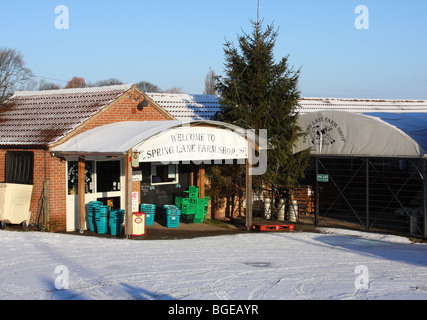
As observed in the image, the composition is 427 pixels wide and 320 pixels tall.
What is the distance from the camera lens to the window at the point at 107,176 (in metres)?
16.1

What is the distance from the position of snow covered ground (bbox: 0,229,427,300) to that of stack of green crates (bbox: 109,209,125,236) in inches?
31.8

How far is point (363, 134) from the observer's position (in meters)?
16.6

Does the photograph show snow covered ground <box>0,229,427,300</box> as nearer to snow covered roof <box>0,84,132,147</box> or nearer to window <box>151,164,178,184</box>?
snow covered roof <box>0,84,132,147</box>

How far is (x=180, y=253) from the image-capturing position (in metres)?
12.2

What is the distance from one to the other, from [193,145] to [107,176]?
→ 10.4ft

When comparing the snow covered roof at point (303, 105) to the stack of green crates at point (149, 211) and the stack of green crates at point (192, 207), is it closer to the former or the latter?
the stack of green crates at point (192, 207)

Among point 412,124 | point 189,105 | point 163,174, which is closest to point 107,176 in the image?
point 163,174

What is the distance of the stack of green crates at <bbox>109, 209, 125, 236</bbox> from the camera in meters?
14.6

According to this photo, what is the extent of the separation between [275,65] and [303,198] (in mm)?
5435

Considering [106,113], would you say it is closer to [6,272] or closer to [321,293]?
[6,272]

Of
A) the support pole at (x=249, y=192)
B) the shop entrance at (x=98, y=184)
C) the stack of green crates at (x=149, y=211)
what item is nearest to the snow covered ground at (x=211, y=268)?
the shop entrance at (x=98, y=184)

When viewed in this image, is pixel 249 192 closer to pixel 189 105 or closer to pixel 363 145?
pixel 363 145

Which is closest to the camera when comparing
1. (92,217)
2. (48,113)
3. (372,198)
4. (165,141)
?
(165,141)
